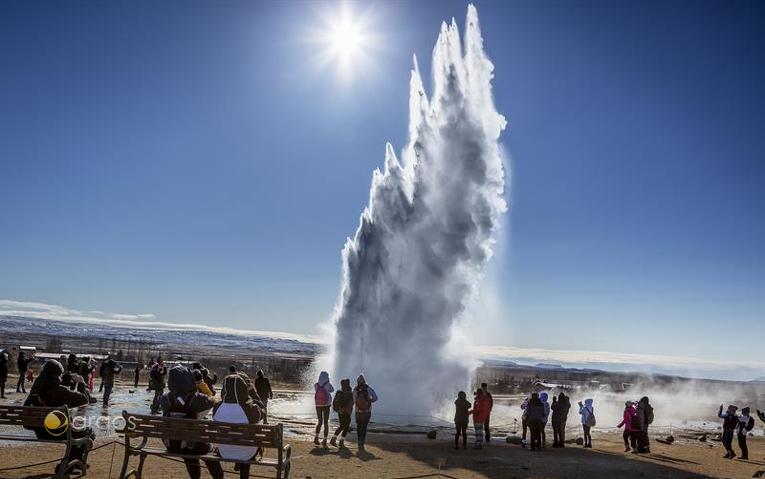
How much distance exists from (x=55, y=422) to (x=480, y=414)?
11138mm

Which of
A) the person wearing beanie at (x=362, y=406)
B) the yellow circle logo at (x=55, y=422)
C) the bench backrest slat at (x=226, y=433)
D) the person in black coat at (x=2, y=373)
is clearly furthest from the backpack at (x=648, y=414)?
the person in black coat at (x=2, y=373)

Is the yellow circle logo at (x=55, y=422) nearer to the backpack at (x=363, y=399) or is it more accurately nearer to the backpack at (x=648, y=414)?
the backpack at (x=363, y=399)

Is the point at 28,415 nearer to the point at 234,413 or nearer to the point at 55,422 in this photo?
the point at 55,422

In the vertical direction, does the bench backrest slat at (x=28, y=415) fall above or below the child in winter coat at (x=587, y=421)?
above

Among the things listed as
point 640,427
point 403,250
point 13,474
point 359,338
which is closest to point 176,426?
point 13,474

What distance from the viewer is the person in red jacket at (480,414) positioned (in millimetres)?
15625

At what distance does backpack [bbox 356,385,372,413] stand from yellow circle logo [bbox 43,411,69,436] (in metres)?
7.44

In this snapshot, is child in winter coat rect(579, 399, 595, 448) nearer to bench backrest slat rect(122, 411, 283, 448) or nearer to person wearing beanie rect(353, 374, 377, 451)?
person wearing beanie rect(353, 374, 377, 451)

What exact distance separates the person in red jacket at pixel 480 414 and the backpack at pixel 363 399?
3300 millimetres

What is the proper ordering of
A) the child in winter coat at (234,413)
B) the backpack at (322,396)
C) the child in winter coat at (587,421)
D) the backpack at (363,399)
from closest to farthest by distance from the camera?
1. the child in winter coat at (234,413)
2. the backpack at (363,399)
3. the backpack at (322,396)
4. the child in winter coat at (587,421)

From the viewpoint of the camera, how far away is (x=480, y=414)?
16.1 m

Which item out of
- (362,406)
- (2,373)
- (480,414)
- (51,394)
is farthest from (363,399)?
(2,373)

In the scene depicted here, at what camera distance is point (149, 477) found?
942 cm

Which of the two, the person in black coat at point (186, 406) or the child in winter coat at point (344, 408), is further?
the child in winter coat at point (344, 408)
